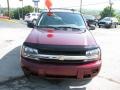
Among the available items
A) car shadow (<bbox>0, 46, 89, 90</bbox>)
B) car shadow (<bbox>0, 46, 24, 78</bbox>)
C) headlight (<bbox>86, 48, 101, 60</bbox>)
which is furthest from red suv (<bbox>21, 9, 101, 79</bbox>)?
car shadow (<bbox>0, 46, 24, 78</bbox>)

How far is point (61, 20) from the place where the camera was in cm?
752

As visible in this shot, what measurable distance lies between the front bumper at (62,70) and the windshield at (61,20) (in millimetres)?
1991

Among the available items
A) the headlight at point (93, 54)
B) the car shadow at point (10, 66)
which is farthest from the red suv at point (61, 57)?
the car shadow at point (10, 66)

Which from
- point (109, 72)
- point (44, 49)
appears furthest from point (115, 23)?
point (44, 49)

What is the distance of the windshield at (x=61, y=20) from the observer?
7.34 m

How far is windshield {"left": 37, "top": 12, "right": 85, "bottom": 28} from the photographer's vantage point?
734 cm

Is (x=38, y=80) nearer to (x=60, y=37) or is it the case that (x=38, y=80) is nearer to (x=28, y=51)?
(x=28, y=51)

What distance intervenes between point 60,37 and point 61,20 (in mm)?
1561

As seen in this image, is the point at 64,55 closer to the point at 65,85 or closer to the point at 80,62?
the point at 80,62

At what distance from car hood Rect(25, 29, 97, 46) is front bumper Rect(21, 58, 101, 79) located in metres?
0.48

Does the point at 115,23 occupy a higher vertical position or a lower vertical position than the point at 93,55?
lower

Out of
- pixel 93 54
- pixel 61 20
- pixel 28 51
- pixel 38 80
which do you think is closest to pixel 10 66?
pixel 38 80

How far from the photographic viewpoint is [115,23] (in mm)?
33500

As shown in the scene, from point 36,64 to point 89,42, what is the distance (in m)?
1.21
